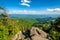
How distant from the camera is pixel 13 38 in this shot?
20109 mm

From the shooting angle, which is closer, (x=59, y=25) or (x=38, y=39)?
(x=59, y=25)

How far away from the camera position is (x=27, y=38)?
20.1 metres

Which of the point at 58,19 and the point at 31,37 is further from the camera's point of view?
the point at 31,37

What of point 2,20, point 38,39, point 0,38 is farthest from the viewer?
point 2,20

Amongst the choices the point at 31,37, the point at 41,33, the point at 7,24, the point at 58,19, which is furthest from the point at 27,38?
the point at 58,19

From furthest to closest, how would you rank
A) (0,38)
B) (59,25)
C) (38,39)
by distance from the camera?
(38,39)
(59,25)
(0,38)

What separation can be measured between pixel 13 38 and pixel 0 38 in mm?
5254

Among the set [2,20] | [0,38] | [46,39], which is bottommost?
[46,39]

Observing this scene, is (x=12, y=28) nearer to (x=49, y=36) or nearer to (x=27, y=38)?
(x=27, y=38)

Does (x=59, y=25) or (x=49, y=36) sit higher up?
(x=59, y=25)

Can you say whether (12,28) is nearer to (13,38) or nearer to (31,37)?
(13,38)

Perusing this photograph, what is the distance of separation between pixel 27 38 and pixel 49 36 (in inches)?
117

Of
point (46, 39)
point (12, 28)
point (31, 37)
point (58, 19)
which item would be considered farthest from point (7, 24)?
point (58, 19)

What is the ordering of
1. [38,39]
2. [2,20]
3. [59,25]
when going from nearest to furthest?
1. [59,25]
2. [38,39]
3. [2,20]
